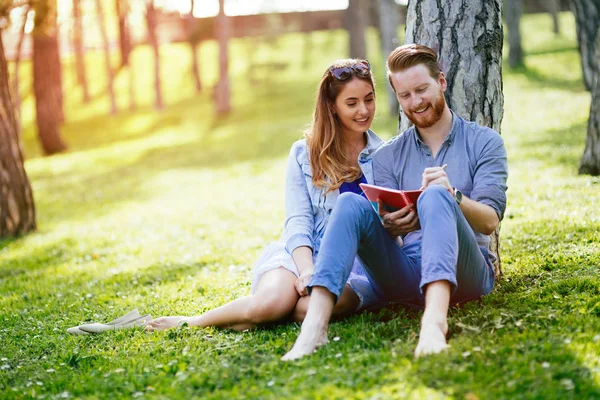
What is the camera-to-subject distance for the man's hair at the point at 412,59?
4.36 metres

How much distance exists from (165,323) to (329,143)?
5.34 ft

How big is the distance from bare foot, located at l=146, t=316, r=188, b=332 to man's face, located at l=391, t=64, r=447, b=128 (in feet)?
6.67

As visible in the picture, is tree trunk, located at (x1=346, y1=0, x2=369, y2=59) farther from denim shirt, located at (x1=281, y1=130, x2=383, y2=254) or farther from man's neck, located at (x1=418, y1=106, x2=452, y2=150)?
man's neck, located at (x1=418, y1=106, x2=452, y2=150)

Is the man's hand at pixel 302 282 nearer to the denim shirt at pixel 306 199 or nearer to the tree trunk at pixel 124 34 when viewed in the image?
the denim shirt at pixel 306 199

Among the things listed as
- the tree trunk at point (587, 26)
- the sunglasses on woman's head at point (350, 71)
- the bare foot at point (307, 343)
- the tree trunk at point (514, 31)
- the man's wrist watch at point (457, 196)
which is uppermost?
the tree trunk at point (514, 31)

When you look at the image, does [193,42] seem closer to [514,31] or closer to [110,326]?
[514,31]

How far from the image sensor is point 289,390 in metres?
3.42

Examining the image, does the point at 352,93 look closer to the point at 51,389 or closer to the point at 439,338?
the point at 439,338

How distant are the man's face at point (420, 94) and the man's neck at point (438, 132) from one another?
0.08 meters

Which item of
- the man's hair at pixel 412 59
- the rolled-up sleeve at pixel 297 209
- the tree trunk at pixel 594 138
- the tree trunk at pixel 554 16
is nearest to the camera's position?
the man's hair at pixel 412 59

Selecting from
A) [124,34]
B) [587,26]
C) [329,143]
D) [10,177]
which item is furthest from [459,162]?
[124,34]

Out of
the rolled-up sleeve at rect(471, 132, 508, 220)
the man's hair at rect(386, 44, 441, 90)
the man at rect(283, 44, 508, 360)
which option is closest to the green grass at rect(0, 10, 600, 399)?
the man at rect(283, 44, 508, 360)

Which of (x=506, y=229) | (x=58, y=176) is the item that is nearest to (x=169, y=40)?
(x=58, y=176)

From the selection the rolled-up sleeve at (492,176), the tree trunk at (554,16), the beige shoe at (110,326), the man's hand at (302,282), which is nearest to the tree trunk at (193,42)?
the tree trunk at (554,16)
